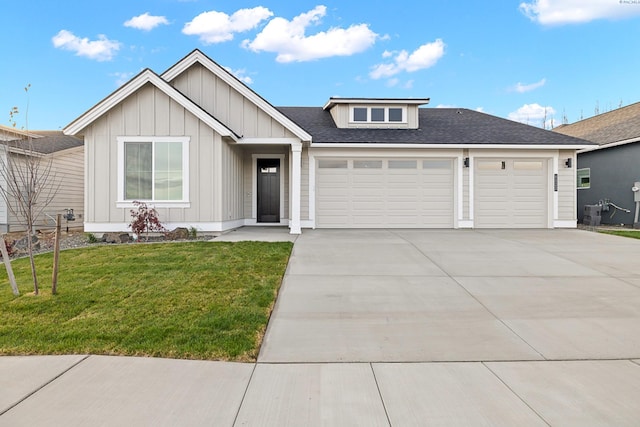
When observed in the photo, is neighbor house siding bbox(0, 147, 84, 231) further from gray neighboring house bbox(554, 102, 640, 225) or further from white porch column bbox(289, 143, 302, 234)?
gray neighboring house bbox(554, 102, 640, 225)

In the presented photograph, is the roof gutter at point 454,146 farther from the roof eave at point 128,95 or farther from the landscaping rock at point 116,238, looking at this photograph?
the landscaping rock at point 116,238

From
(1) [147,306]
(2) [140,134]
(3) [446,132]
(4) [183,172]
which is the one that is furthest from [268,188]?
(1) [147,306]

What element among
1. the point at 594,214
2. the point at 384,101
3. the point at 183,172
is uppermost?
the point at 384,101

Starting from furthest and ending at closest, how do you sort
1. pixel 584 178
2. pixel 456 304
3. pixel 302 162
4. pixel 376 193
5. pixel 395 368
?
pixel 584 178, pixel 376 193, pixel 302 162, pixel 456 304, pixel 395 368

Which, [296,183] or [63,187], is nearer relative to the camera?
[296,183]

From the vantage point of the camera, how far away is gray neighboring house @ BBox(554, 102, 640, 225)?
15695 mm

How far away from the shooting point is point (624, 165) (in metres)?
16.0

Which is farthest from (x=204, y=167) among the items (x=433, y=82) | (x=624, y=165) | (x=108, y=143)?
(x=624, y=165)

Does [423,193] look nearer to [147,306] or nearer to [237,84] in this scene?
[237,84]

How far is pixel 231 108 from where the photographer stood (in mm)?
12156

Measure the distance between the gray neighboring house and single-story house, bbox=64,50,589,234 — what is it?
3370mm

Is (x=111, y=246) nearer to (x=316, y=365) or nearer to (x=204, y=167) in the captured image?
(x=204, y=167)

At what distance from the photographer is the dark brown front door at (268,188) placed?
14.5m

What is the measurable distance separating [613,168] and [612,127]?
112 inches
